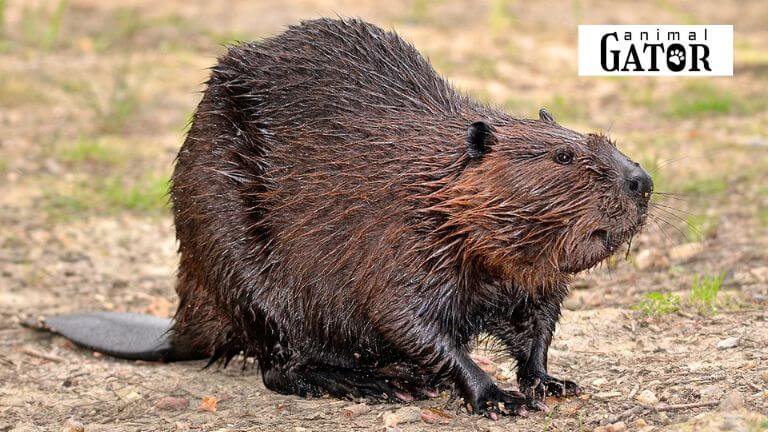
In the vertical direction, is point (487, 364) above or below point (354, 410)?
above

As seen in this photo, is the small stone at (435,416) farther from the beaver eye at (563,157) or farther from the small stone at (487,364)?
the beaver eye at (563,157)

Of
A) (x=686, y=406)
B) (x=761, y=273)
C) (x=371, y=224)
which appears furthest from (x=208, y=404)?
(x=761, y=273)

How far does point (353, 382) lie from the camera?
4.11 metres

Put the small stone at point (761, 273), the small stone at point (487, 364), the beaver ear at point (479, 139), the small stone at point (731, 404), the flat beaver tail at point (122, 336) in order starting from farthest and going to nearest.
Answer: the small stone at point (761, 273)
the flat beaver tail at point (122, 336)
the small stone at point (487, 364)
the beaver ear at point (479, 139)
the small stone at point (731, 404)

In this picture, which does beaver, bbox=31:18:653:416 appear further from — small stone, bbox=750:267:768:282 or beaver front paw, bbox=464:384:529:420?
small stone, bbox=750:267:768:282

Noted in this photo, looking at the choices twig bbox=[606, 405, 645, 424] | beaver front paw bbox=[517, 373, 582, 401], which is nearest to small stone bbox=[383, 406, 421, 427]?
beaver front paw bbox=[517, 373, 582, 401]

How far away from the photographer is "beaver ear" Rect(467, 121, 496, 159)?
144 inches

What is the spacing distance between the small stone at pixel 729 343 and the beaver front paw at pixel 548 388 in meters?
0.60

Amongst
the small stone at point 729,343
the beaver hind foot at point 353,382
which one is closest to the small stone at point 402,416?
the beaver hind foot at point 353,382

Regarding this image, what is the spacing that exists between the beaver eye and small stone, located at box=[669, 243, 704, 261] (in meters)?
2.14

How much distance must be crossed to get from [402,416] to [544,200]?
0.85 metres

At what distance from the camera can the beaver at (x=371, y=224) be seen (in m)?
3.58

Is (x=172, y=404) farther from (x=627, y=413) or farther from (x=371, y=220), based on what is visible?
(x=627, y=413)

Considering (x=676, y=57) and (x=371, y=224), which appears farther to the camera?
(x=676, y=57)
